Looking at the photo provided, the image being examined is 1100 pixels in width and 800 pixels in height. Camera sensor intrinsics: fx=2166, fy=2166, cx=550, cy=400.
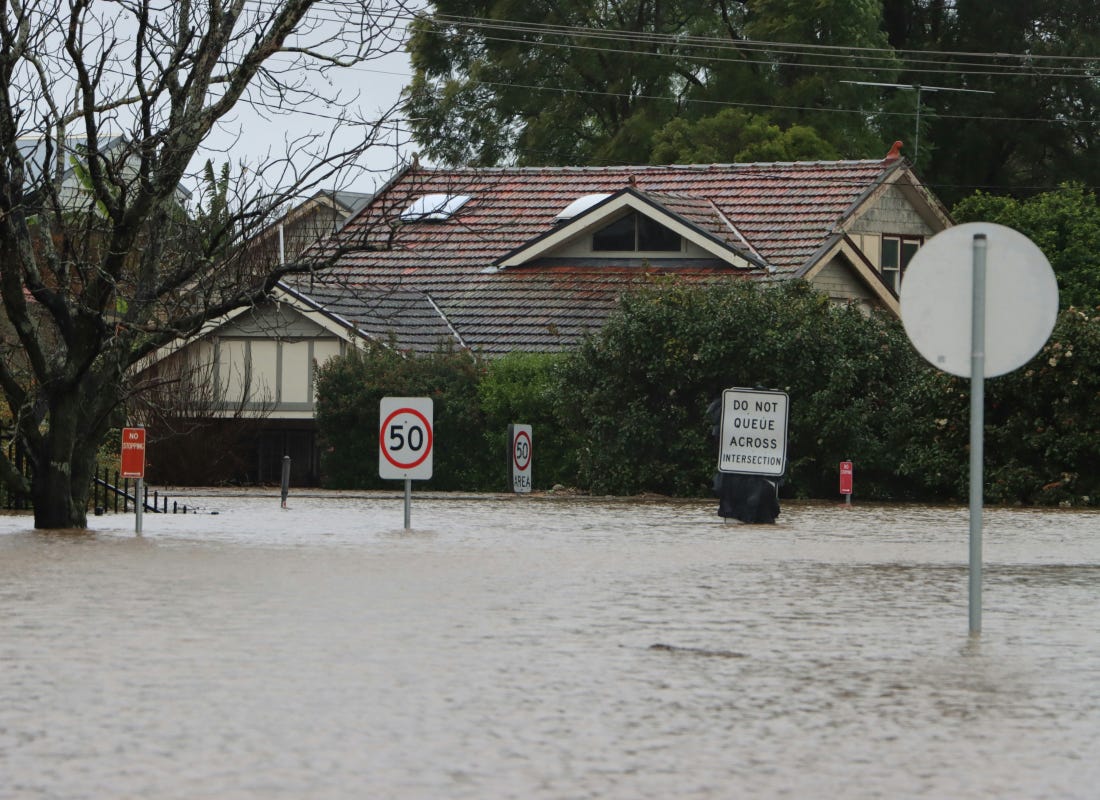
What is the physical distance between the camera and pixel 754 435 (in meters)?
24.6

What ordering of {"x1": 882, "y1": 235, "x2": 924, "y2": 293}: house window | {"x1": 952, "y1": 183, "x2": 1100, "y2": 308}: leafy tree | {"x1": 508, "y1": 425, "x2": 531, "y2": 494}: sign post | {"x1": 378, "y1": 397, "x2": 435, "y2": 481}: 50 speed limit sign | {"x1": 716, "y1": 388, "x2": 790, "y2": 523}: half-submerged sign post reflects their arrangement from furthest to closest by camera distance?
{"x1": 952, "y1": 183, "x2": 1100, "y2": 308}: leafy tree → {"x1": 882, "y1": 235, "x2": 924, "y2": 293}: house window → {"x1": 508, "y1": 425, "x2": 531, "y2": 494}: sign post → {"x1": 716, "y1": 388, "x2": 790, "y2": 523}: half-submerged sign post → {"x1": 378, "y1": 397, "x2": 435, "y2": 481}: 50 speed limit sign

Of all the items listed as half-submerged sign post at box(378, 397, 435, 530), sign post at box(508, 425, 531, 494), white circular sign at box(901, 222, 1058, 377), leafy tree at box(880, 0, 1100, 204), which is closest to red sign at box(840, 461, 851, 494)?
sign post at box(508, 425, 531, 494)

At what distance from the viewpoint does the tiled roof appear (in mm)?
40625

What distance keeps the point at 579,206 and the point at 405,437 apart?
22.2m

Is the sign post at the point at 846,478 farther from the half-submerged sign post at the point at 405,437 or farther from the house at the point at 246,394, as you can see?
the house at the point at 246,394

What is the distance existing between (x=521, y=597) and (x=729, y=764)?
6518 mm

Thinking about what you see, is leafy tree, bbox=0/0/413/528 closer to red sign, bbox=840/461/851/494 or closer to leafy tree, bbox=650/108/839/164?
red sign, bbox=840/461/851/494

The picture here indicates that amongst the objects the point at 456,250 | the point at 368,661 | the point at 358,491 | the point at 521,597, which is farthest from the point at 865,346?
the point at 368,661

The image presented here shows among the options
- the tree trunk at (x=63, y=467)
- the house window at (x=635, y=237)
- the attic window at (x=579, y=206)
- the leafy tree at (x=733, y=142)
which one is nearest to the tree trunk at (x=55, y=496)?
the tree trunk at (x=63, y=467)

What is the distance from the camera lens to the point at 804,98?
58.1 metres

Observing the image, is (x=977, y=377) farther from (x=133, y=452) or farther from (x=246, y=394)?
(x=246, y=394)

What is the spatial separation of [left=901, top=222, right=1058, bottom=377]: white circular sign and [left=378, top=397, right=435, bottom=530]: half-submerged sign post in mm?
10801

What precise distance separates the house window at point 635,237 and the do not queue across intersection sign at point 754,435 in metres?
18.2

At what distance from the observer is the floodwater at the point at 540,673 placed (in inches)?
297
